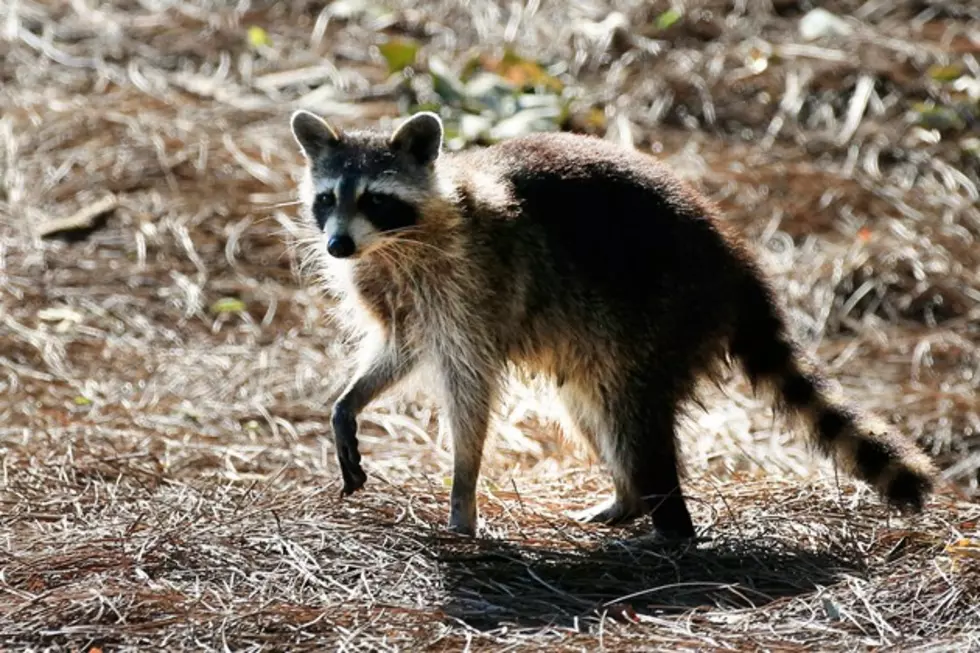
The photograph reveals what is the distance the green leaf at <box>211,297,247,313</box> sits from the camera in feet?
24.5

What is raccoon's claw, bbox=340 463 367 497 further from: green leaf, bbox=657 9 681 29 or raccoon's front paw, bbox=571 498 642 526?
green leaf, bbox=657 9 681 29

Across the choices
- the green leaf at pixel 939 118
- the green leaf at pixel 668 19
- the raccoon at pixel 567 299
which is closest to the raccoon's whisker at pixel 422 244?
Result: the raccoon at pixel 567 299

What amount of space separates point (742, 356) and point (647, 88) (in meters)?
3.99

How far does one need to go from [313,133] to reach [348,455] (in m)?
1.14

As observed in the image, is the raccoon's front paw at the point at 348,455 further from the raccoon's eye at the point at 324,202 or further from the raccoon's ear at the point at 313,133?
the raccoon's ear at the point at 313,133

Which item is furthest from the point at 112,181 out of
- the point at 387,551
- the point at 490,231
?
the point at 387,551

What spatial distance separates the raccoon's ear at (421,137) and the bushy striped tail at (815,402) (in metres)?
1.19

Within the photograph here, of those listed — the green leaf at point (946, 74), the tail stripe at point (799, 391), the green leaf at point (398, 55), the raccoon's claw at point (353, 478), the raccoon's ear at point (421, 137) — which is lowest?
the green leaf at point (398, 55)

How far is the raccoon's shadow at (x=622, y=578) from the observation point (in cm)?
439

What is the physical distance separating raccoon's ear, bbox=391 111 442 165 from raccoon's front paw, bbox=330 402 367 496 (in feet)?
3.05

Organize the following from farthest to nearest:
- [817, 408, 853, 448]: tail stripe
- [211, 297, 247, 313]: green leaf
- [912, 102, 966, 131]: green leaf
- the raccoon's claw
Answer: [912, 102, 966, 131]: green leaf → [211, 297, 247, 313]: green leaf → [817, 408, 853, 448]: tail stripe → the raccoon's claw

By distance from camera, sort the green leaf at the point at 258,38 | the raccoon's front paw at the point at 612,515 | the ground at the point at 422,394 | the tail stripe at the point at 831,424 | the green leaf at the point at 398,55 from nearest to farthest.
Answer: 1. the ground at the point at 422,394
2. the tail stripe at the point at 831,424
3. the raccoon's front paw at the point at 612,515
4. the green leaf at the point at 398,55
5. the green leaf at the point at 258,38

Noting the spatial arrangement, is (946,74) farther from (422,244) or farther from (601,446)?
(422,244)

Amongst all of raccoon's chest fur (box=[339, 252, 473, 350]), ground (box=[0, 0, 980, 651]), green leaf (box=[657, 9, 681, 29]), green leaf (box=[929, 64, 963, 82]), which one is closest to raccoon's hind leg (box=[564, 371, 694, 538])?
ground (box=[0, 0, 980, 651])
